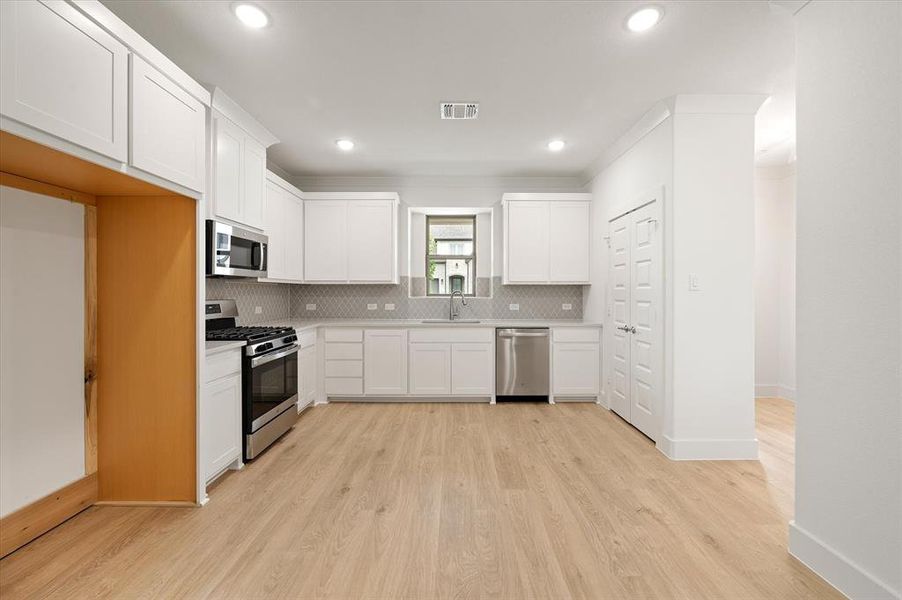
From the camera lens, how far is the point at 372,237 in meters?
4.91

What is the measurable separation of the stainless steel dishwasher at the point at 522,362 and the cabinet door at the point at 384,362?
1095 mm

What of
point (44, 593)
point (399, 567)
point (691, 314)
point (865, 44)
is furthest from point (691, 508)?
point (44, 593)

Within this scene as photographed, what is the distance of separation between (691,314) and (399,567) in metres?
2.62

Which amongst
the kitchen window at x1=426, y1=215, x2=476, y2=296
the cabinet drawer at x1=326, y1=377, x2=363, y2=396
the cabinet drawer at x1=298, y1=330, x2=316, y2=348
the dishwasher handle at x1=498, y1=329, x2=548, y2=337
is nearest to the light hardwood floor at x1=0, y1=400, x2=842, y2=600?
the cabinet drawer at x1=298, y1=330, x2=316, y2=348

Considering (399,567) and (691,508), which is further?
(691,508)

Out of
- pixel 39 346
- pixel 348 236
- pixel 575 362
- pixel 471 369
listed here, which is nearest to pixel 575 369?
pixel 575 362

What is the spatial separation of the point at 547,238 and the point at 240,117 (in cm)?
342

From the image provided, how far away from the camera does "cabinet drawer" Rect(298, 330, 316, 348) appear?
13.6ft

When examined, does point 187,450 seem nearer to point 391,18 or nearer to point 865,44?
point 391,18

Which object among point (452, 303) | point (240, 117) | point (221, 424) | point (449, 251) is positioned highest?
point (240, 117)

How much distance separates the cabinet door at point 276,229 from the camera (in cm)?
402

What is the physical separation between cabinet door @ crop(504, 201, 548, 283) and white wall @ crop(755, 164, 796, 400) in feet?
8.49

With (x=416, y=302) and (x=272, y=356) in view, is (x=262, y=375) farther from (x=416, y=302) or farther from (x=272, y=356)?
(x=416, y=302)

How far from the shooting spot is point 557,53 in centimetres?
250
